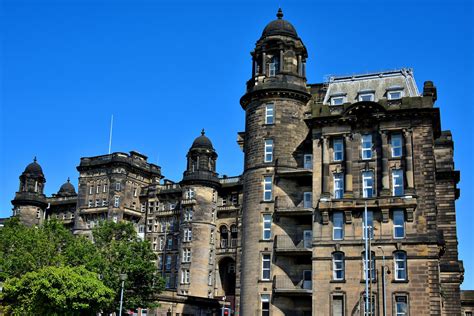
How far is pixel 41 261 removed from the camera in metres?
65.9

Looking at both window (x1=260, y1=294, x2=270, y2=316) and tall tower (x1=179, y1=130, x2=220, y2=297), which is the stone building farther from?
tall tower (x1=179, y1=130, x2=220, y2=297)

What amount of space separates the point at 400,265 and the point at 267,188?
15.3 metres

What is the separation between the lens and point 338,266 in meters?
55.6

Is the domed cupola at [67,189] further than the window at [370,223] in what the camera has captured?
Yes

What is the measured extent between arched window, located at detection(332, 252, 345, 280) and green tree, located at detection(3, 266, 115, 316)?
858 inches

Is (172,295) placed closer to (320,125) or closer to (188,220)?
(188,220)

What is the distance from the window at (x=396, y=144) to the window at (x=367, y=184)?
280 centimetres

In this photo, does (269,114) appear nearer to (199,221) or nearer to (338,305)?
(338,305)

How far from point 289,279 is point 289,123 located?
15.6 meters

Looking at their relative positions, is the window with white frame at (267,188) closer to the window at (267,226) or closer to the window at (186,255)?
the window at (267,226)

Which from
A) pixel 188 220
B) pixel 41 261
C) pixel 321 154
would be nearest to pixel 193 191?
pixel 188 220

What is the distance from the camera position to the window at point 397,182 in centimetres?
5528

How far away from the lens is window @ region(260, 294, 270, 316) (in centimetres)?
5828

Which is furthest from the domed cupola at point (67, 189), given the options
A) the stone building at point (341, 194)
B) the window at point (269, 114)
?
the window at point (269, 114)
